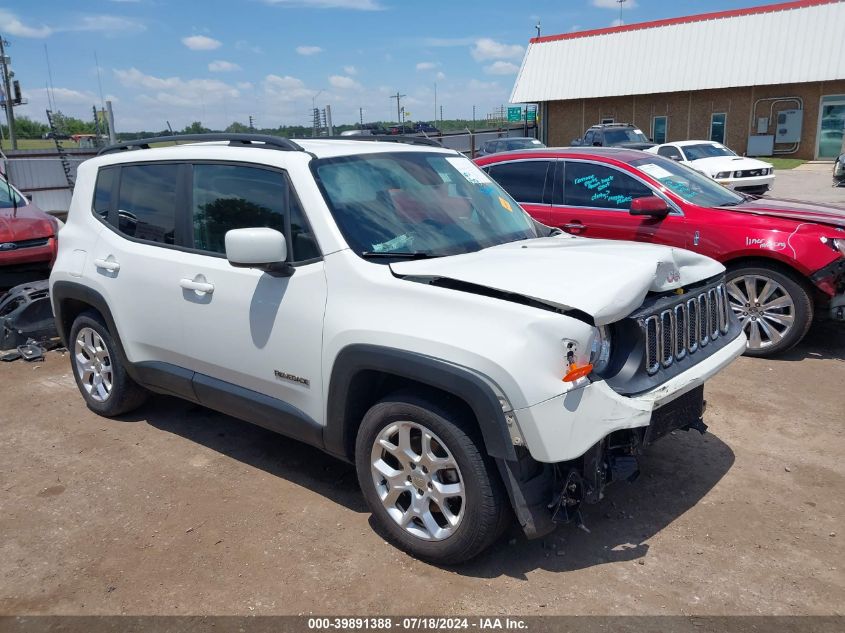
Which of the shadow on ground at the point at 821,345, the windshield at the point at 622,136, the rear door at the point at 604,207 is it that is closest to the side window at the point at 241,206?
the rear door at the point at 604,207

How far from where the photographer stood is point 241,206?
4000mm

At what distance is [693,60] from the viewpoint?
3247 centimetres

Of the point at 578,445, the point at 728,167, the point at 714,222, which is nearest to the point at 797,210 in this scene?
the point at 714,222

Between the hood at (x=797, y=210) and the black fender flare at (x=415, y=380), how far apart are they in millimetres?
4475

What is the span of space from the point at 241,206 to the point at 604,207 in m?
3.98

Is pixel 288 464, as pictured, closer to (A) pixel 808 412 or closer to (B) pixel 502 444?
(B) pixel 502 444

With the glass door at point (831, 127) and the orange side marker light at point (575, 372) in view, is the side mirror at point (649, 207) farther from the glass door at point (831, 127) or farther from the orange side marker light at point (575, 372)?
the glass door at point (831, 127)

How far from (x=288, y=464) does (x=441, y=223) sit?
182 cm

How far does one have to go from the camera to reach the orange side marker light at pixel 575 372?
9.46ft

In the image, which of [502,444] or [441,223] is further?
[441,223]

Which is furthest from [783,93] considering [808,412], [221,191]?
[221,191]

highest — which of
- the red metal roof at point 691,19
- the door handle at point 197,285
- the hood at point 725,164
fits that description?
the red metal roof at point 691,19

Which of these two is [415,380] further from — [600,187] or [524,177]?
[524,177]

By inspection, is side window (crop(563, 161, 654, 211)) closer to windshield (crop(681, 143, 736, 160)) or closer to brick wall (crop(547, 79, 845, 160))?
windshield (crop(681, 143, 736, 160))
